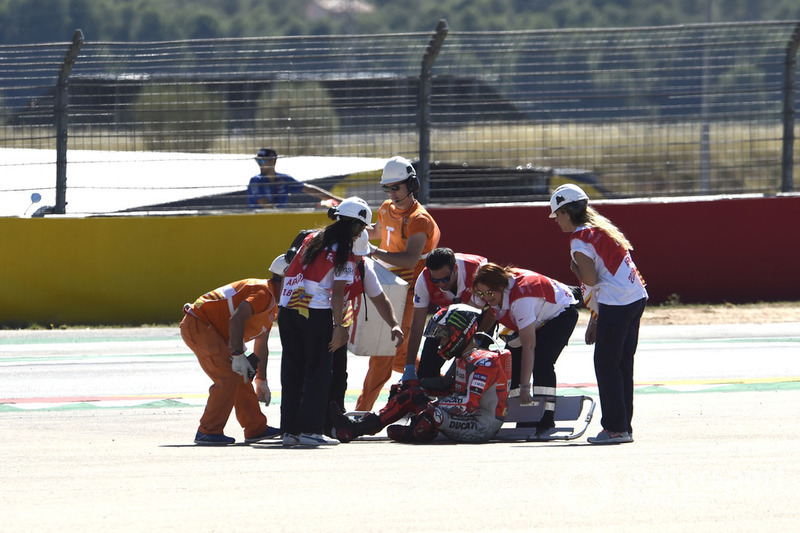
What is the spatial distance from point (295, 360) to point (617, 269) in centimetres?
210

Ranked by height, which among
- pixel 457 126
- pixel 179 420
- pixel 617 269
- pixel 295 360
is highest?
pixel 457 126

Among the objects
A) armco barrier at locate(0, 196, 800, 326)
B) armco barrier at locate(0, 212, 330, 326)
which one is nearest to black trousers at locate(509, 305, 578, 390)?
armco barrier at locate(0, 196, 800, 326)

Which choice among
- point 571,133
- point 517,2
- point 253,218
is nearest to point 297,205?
point 253,218

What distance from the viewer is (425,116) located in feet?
50.7

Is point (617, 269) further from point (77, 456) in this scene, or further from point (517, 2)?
point (517, 2)

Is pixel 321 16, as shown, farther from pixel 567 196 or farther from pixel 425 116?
pixel 567 196

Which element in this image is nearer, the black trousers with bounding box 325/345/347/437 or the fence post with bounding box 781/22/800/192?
the black trousers with bounding box 325/345/347/437

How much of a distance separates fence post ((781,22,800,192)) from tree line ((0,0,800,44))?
353 feet

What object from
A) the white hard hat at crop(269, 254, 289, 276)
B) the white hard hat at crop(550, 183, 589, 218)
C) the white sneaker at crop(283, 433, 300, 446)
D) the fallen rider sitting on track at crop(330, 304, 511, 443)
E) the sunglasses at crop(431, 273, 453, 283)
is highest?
the white hard hat at crop(550, 183, 589, 218)

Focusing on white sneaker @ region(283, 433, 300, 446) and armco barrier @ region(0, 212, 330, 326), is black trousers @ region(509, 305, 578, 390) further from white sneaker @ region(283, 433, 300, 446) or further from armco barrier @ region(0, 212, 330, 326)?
armco barrier @ region(0, 212, 330, 326)

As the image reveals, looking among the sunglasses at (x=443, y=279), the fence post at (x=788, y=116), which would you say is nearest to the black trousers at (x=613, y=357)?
the sunglasses at (x=443, y=279)

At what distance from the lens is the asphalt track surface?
5.96m

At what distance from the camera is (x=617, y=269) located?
798cm

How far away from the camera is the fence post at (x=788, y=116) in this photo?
15.7 meters
